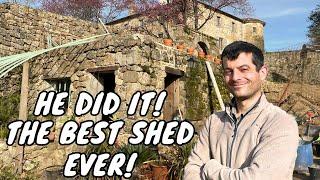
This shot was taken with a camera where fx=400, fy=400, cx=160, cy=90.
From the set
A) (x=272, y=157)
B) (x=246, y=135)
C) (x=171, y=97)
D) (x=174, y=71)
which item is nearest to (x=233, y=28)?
(x=171, y=97)

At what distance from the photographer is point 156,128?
6.41 meters

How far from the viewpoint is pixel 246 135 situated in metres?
1.89

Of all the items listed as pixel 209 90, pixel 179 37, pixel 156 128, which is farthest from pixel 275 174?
pixel 179 37

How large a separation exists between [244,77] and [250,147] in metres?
0.34

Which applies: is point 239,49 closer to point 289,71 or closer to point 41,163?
point 41,163

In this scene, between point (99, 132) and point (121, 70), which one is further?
point (121, 70)

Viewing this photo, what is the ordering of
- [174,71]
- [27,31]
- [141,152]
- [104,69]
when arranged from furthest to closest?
[27,31] < [174,71] < [104,69] < [141,152]

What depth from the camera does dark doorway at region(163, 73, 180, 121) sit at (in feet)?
26.2

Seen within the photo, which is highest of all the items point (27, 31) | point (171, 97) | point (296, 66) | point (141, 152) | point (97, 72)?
point (296, 66)

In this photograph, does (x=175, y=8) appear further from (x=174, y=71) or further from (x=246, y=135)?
(x=246, y=135)

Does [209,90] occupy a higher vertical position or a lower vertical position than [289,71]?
lower

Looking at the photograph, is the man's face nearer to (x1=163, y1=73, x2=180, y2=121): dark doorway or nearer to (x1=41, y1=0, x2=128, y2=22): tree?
(x1=163, y1=73, x2=180, y2=121): dark doorway

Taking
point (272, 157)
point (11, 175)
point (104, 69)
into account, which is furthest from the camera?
point (104, 69)

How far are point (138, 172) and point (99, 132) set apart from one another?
4.57 ft
